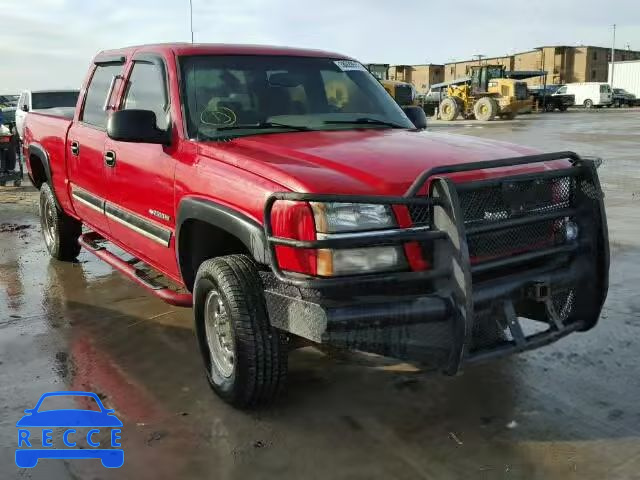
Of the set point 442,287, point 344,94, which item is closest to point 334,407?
point 442,287

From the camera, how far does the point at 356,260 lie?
2863 mm

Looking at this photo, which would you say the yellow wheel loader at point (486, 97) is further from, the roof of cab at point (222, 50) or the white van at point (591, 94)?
the roof of cab at point (222, 50)

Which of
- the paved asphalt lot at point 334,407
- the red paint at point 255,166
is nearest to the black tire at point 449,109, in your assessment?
the paved asphalt lot at point 334,407

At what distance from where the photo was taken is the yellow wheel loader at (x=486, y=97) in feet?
110

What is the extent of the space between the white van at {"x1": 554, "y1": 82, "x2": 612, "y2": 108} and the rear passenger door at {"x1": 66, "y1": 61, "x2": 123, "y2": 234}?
4888 centimetres

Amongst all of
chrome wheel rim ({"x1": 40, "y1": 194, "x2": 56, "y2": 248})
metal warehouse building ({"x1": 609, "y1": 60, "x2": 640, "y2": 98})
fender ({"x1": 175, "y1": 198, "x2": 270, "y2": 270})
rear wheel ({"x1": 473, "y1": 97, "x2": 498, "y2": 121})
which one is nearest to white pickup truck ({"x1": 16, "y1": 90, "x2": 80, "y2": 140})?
chrome wheel rim ({"x1": 40, "y1": 194, "x2": 56, "y2": 248})

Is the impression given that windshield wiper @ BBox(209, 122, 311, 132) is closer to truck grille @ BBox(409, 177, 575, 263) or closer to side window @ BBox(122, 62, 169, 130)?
side window @ BBox(122, 62, 169, 130)

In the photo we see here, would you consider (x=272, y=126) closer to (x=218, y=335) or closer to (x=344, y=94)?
(x=344, y=94)

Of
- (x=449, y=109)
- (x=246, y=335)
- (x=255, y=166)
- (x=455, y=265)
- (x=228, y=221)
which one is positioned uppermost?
(x=255, y=166)

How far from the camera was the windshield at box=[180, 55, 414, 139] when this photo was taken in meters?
3.92

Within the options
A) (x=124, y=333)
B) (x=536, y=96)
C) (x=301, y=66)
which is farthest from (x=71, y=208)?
(x=536, y=96)

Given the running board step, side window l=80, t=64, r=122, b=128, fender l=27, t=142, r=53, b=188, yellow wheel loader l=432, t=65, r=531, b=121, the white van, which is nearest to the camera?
the running board step

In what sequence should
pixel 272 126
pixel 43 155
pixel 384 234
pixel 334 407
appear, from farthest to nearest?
pixel 43 155, pixel 272 126, pixel 334 407, pixel 384 234

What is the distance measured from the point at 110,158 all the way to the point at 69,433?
2.07m
